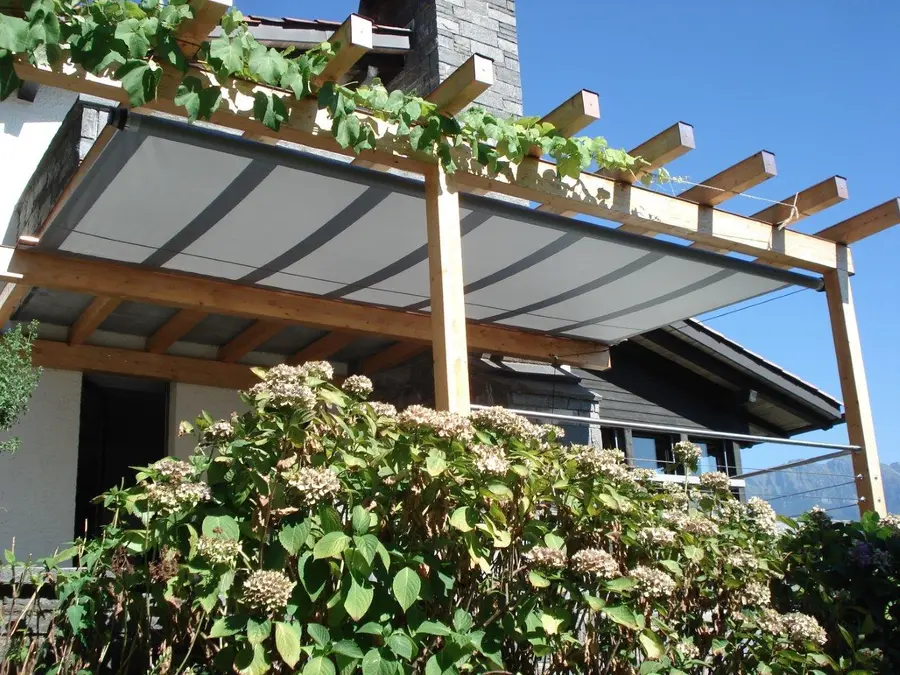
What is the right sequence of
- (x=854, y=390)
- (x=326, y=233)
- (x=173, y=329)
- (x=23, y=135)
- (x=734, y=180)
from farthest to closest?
(x=23, y=135) → (x=173, y=329) → (x=854, y=390) → (x=734, y=180) → (x=326, y=233)

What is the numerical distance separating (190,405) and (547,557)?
6266 millimetres

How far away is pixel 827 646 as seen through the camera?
4.23m

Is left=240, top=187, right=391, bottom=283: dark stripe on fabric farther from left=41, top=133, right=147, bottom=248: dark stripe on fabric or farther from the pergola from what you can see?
left=41, top=133, right=147, bottom=248: dark stripe on fabric

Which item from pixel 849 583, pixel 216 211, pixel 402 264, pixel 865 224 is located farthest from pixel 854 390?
pixel 216 211

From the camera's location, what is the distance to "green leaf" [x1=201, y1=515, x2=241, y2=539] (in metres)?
2.62

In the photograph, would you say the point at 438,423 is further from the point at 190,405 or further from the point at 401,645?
the point at 190,405

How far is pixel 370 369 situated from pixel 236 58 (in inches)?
197

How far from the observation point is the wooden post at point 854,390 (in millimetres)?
6621

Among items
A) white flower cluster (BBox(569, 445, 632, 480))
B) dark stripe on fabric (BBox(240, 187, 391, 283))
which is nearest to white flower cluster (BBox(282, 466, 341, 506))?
white flower cluster (BBox(569, 445, 632, 480))

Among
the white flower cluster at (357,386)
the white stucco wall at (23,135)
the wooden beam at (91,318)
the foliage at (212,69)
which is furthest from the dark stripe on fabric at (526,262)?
the white stucco wall at (23,135)

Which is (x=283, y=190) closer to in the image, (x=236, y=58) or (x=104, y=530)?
(x=236, y=58)

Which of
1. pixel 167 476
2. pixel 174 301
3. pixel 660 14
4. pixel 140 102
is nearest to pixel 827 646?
pixel 167 476

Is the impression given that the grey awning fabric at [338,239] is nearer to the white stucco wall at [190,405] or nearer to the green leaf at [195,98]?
the green leaf at [195,98]

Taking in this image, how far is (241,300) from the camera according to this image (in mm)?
6723
